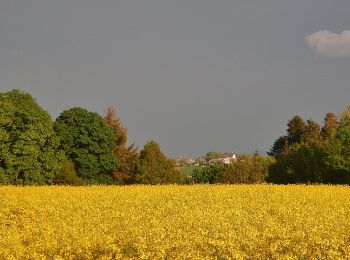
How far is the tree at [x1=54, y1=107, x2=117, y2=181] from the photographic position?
62344 millimetres

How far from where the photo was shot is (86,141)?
6259cm

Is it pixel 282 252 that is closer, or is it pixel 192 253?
pixel 192 253

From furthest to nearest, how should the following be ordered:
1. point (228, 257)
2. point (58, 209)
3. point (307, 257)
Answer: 1. point (58, 209)
2. point (307, 257)
3. point (228, 257)

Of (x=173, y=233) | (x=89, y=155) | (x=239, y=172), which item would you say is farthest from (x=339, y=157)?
(x=173, y=233)

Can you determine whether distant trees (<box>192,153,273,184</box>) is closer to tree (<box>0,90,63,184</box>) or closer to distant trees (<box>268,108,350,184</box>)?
distant trees (<box>268,108,350,184</box>)

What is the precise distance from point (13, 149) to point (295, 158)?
28.8 m

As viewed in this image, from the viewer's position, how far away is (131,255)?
45.6ft

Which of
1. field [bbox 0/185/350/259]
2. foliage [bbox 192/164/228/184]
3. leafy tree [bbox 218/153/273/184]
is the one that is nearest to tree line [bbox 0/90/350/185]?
leafy tree [bbox 218/153/273/184]

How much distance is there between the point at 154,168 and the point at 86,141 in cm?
907

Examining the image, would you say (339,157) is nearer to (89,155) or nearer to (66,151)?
(89,155)

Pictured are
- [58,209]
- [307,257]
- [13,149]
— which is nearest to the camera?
[307,257]

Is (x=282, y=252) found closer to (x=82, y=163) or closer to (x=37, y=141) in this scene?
(x=37, y=141)

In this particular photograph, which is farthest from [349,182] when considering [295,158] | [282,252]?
[282,252]

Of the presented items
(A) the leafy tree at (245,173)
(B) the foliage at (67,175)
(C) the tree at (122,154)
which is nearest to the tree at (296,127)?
(A) the leafy tree at (245,173)
